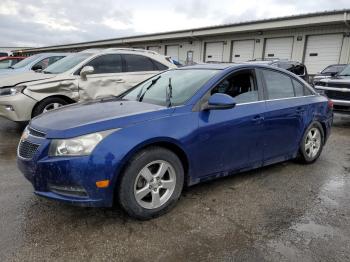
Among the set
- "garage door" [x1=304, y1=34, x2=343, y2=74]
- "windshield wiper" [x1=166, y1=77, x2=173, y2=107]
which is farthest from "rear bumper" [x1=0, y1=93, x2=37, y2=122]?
"garage door" [x1=304, y1=34, x2=343, y2=74]

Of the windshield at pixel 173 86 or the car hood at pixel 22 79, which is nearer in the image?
the windshield at pixel 173 86

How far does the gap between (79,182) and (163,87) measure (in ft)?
5.86

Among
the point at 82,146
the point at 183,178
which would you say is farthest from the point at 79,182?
the point at 183,178

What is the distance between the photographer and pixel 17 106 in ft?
20.9

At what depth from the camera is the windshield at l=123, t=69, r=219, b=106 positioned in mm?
3760

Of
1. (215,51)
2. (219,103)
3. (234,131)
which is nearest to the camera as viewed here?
(219,103)

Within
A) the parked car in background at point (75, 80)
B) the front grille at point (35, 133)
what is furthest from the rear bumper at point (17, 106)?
the front grille at point (35, 133)

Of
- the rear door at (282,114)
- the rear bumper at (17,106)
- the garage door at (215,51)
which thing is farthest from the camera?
the garage door at (215,51)

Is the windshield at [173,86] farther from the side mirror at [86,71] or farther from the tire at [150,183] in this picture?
the side mirror at [86,71]

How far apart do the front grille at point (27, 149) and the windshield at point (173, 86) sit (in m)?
1.35

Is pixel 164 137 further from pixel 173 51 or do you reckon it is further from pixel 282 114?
pixel 173 51

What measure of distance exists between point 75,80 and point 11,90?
1246 millimetres

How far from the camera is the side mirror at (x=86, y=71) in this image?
21.6 ft

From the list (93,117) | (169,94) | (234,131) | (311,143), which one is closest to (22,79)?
(169,94)
